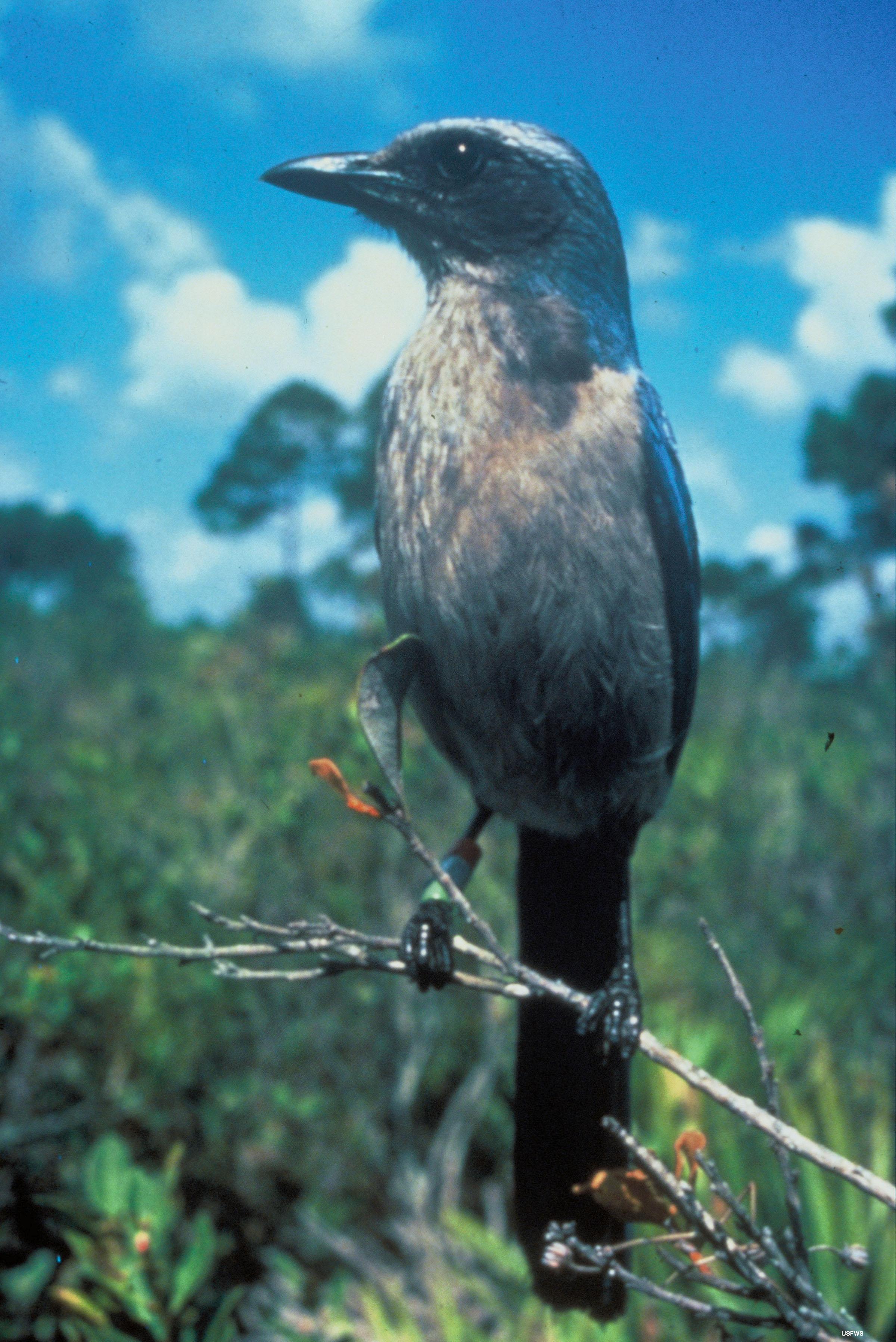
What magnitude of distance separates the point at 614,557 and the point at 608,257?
389mm

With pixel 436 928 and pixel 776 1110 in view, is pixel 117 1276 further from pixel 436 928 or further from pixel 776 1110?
pixel 776 1110

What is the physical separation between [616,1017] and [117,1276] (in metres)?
1.34

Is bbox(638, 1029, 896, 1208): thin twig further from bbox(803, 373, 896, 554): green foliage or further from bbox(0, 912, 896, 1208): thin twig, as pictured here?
bbox(803, 373, 896, 554): green foliage

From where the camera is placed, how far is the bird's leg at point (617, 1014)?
3.97 feet

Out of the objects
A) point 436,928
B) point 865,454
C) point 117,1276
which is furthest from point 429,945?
point 865,454

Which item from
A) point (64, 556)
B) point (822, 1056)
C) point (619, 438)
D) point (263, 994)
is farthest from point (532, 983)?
point (64, 556)

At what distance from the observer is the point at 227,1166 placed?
484 centimetres

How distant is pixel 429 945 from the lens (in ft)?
4.18

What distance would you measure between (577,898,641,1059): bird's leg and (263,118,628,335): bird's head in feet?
2.78

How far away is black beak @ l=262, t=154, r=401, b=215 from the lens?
4.25ft

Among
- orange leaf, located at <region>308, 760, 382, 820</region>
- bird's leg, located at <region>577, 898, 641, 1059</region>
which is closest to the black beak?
orange leaf, located at <region>308, 760, 382, 820</region>

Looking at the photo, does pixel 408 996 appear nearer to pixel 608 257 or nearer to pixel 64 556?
pixel 608 257

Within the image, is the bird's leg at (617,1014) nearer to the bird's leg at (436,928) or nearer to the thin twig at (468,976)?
the thin twig at (468,976)

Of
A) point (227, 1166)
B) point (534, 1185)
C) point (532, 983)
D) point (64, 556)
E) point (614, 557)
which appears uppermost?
point (64, 556)
